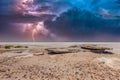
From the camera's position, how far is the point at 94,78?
11695 millimetres

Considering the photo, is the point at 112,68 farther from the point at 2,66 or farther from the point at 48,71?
the point at 2,66

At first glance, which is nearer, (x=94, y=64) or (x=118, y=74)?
(x=118, y=74)

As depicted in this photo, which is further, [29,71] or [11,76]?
[29,71]

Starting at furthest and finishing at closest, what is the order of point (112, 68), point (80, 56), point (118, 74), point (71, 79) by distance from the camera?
point (80, 56), point (112, 68), point (118, 74), point (71, 79)

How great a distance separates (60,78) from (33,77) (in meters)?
1.24

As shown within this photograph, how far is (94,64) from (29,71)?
3639mm

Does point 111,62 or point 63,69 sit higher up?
point 111,62

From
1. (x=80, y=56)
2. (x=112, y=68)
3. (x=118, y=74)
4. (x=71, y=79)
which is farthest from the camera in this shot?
(x=80, y=56)

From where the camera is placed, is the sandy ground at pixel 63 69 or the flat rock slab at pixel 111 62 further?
the flat rock slab at pixel 111 62

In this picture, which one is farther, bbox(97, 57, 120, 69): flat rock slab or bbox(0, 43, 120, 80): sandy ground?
bbox(97, 57, 120, 69): flat rock slab

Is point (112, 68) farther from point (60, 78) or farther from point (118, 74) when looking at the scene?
point (60, 78)

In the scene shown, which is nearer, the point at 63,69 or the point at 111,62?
the point at 63,69

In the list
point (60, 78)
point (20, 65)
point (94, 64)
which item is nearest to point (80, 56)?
point (94, 64)

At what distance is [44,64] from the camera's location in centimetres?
1420
